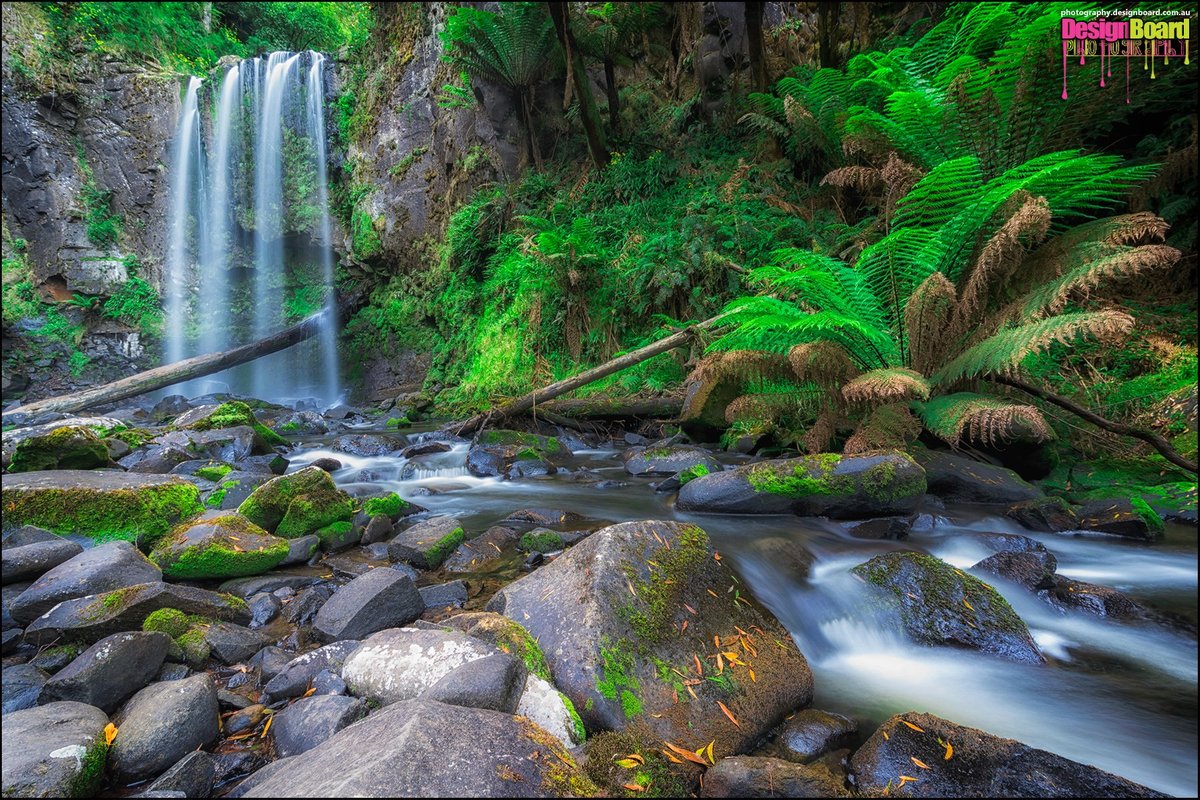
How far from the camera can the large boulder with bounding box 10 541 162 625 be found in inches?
88.7

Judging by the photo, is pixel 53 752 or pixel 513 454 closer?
pixel 53 752

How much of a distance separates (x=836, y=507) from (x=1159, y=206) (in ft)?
15.7

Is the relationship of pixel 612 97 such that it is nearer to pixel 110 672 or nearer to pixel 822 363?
pixel 822 363

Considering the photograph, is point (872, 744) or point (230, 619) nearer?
point (872, 744)

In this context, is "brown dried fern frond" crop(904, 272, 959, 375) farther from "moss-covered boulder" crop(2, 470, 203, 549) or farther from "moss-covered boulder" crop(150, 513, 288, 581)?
"moss-covered boulder" crop(2, 470, 203, 549)

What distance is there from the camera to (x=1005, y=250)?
11.5 feet

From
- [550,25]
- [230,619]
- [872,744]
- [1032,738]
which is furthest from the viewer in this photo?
[550,25]

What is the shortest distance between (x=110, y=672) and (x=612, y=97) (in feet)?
35.0

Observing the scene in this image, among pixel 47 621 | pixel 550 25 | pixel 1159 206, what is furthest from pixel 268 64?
pixel 1159 206

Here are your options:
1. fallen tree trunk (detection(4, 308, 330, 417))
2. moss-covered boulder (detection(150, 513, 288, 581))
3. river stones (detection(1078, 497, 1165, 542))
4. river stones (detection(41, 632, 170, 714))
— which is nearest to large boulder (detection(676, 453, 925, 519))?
river stones (detection(1078, 497, 1165, 542))

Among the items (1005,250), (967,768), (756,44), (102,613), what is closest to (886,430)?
(1005,250)

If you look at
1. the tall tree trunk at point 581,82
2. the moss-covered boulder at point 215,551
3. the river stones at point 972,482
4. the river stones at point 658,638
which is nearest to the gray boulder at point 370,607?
the river stones at point 658,638

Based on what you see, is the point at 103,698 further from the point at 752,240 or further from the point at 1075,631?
the point at 752,240

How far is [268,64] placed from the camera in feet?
50.3
